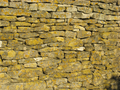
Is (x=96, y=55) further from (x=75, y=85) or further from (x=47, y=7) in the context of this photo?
(x=47, y=7)

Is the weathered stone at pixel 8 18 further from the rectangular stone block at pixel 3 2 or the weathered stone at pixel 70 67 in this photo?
the weathered stone at pixel 70 67

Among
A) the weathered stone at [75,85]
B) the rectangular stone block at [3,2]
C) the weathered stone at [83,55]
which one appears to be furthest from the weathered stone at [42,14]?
the weathered stone at [75,85]

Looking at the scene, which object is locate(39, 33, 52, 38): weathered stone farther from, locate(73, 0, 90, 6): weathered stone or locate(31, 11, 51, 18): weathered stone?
locate(73, 0, 90, 6): weathered stone

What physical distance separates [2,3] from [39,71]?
150cm

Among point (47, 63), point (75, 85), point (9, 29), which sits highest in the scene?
point (9, 29)

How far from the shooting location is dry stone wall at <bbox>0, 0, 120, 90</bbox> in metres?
2.58

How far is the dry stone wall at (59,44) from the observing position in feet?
8.46

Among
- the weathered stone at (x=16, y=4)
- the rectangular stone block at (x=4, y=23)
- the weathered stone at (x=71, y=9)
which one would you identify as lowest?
the rectangular stone block at (x=4, y=23)

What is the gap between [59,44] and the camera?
9.03ft

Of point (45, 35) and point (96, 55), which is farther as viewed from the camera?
point (96, 55)

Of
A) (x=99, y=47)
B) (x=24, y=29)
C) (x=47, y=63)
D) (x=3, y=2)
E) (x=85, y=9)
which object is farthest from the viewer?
(x=99, y=47)

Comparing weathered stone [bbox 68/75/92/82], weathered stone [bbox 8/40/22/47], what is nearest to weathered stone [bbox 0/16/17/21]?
weathered stone [bbox 8/40/22/47]

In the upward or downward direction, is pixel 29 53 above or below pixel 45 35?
below

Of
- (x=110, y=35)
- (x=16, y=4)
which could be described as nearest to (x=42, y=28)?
(x=16, y=4)
